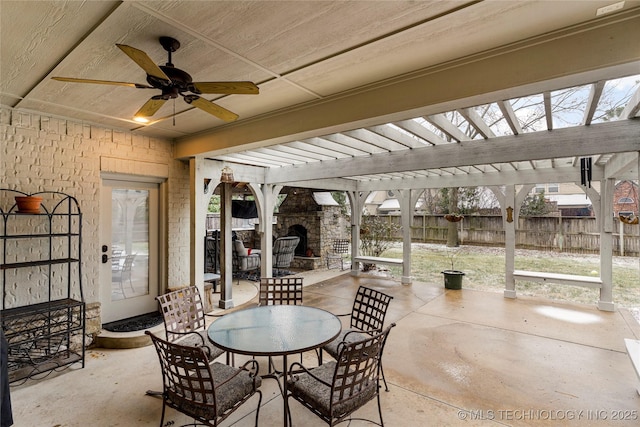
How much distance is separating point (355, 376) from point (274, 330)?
0.83 meters

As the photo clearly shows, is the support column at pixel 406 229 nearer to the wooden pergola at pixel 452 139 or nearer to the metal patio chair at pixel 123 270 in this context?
the wooden pergola at pixel 452 139

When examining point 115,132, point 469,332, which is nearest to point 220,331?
point 115,132

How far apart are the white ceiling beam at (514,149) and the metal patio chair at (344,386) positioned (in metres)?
2.83

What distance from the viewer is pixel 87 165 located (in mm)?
3674

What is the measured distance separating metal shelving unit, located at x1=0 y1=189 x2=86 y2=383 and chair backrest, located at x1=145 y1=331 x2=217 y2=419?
1.90 meters

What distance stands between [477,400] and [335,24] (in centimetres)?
320

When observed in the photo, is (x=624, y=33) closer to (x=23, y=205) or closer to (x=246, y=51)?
(x=246, y=51)

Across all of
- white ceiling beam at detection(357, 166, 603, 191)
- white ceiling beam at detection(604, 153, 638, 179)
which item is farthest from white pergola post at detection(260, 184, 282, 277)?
white ceiling beam at detection(604, 153, 638, 179)

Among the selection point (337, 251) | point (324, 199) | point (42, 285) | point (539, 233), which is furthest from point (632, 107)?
point (539, 233)

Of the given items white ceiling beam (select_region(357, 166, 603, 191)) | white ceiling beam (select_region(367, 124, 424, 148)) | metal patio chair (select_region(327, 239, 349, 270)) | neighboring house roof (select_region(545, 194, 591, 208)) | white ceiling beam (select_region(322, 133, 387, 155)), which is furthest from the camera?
neighboring house roof (select_region(545, 194, 591, 208))

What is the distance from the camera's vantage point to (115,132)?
3910mm

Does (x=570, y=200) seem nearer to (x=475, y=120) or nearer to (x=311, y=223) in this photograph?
(x=311, y=223)

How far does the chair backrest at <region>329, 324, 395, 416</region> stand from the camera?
6.00ft

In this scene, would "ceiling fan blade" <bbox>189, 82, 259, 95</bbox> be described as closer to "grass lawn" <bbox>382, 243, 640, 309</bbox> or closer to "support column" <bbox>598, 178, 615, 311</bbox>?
"support column" <bbox>598, 178, 615, 311</bbox>
